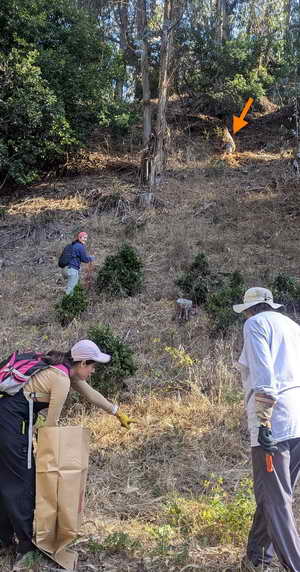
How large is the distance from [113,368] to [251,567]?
9.80ft

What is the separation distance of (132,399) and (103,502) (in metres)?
1.81

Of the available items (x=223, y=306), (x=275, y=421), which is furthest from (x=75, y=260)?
(x=275, y=421)

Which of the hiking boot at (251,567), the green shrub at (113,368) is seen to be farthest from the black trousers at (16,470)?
the green shrub at (113,368)

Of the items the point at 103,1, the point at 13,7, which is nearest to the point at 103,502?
the point at 13,7

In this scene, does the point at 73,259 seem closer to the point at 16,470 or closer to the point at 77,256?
the point at 77,256

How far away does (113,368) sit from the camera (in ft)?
18.9

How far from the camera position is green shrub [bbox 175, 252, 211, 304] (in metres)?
8.86

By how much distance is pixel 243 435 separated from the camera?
4949 mm

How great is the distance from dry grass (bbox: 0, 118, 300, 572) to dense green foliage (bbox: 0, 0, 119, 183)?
4.34 ft

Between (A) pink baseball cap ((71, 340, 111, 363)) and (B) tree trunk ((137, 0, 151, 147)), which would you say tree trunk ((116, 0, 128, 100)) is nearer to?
(B) tree trunk ((137, 0, 151, 147))

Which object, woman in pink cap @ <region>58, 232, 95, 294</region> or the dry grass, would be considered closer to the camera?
the dry grass

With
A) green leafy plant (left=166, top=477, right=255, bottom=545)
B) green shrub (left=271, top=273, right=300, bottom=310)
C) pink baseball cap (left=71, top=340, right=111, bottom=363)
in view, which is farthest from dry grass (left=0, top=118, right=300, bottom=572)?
pink baseball cap (left=71, top=340, right=111, bottom=363)

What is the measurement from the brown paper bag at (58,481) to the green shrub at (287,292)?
5767 millimetres

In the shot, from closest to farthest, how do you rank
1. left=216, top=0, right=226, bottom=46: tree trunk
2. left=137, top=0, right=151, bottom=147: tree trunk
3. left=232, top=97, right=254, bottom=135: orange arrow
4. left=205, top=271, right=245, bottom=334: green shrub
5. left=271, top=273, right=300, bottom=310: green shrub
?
left=205, top=271, right=245, bottom=334: green shrub → left=271, top=273, right=300, bottom=310: green shrub → left=137, top=0, right=151, bottom=147: tree trunk → left=216, top=0, right=226, bottom=46: tree trunk → left=232, top=97, right=254, bottom=135: orange arrow
